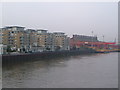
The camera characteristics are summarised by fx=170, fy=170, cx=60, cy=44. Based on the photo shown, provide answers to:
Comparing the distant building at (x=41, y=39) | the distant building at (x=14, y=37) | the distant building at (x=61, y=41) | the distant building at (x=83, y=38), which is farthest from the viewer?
the distant building at (x=83, y=38)

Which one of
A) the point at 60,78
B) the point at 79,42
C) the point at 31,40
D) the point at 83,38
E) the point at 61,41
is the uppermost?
the point at 83,38

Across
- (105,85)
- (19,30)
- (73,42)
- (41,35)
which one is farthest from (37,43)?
(105,85)

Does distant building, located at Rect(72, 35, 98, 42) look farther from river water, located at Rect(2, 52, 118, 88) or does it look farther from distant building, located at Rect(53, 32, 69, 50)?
river water, located at Rect(2, 52, 118, 88)

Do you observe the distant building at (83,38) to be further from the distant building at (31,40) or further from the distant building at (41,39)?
the distant building at (31,40)

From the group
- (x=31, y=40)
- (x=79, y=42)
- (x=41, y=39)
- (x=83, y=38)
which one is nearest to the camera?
(x=31, y=40)

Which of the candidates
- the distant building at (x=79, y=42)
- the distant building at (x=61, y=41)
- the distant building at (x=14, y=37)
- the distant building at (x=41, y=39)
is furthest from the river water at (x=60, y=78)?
the distant building at (x=79, y=42)

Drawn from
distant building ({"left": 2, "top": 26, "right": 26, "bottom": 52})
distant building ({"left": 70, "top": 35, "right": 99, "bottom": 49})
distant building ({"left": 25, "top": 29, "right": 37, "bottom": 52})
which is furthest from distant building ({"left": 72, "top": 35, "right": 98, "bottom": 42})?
distant building ({"left": 2, "top": 26, "right": 26, "bottom": 52})

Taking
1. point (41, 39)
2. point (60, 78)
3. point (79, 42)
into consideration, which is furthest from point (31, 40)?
point (79, 42)

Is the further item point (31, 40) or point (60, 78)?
point (31, 40)

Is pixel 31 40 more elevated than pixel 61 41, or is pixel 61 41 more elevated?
pixel 31 40

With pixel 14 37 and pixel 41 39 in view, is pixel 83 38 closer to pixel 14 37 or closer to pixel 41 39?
pixel 41 39

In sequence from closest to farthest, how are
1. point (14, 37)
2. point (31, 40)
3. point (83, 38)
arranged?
point (14, 37) → point (31, 40) → point (83, 38)

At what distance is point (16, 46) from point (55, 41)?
6.14 m

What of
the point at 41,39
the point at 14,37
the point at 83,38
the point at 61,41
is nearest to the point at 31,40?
the point at 41,39
